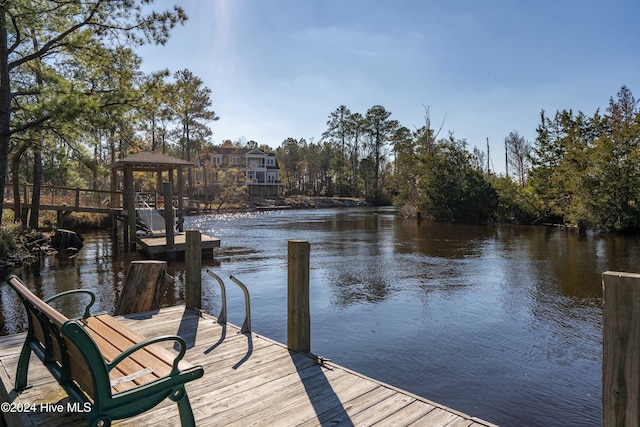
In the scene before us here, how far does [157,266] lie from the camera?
5.96 m

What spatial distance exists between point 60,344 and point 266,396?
1534 millimetres

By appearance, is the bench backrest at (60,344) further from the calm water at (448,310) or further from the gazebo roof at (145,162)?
the gazebo roof at (145,162)

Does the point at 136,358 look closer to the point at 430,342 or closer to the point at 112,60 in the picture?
the point at 430,342

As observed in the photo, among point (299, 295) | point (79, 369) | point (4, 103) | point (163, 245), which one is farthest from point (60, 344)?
point (163, 245)

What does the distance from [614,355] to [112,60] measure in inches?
529

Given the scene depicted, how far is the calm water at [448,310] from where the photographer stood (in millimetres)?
5469

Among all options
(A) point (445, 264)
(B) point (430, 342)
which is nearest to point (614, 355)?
(B) point (430, 342)

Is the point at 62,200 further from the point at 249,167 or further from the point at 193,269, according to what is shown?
the point at 249,167

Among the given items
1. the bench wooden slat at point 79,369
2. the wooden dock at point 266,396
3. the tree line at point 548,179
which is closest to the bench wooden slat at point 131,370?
the bench wooden slat at point 79,369

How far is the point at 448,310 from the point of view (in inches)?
350

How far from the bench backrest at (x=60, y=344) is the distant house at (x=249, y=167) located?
57011 millimetres

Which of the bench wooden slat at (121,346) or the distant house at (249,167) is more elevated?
the distant house at (249,167)

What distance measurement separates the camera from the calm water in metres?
5.47

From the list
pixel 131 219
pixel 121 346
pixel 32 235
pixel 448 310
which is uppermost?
pixel 131 219
